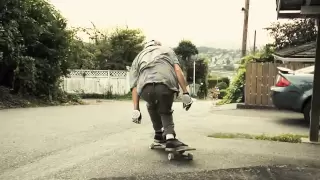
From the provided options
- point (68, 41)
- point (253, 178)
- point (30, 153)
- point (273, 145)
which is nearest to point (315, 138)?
point (273, 145)

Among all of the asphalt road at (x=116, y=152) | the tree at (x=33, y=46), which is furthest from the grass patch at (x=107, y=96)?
the asphalt road at (x=116, y=152)

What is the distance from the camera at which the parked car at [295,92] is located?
351 inches

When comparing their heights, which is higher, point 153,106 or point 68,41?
point 68,41

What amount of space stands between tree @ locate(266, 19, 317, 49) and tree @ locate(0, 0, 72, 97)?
37.0 ft

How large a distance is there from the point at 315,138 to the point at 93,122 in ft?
16.6

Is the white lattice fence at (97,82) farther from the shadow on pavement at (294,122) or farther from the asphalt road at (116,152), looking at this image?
the asphalt road at (116,152)

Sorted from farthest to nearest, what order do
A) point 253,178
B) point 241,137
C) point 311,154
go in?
1. point 241,137
2. point 311,154
3. point 253,178

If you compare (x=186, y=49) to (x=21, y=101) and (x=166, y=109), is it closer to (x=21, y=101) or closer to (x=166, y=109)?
(x=21, y=101)

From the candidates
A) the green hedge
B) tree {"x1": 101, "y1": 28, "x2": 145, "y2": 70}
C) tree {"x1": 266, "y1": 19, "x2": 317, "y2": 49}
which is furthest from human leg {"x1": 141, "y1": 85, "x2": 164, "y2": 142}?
the green hedge

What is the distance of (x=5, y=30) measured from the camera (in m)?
13.6

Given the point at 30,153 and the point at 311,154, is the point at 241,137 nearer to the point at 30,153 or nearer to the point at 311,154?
the point at 311,154

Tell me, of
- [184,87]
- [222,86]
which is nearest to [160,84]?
[184,87]

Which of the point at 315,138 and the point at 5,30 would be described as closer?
the point at 315,138

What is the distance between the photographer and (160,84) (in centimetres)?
495
